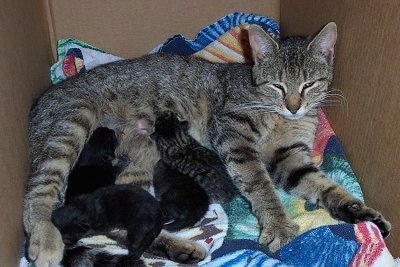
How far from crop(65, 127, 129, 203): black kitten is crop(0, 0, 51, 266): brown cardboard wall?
217mm

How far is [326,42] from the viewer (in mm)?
2369

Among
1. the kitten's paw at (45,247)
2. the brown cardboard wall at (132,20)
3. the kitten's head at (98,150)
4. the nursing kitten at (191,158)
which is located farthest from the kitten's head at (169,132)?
the brown cardboard wall at (132,20)

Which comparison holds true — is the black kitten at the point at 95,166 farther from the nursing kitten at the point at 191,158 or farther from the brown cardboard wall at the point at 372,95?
the brown cardboard wall at the point at 372,95

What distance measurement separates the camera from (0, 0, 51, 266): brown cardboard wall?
205 centimetres

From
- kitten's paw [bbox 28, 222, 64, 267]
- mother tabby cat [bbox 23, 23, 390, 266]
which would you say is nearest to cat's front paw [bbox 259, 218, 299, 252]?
mother tabby cat [bbox 23, 23, 390, 266]

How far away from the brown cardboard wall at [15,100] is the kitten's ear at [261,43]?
3.41ft

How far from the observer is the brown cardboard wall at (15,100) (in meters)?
2.05

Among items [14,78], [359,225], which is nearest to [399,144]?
[359,225]

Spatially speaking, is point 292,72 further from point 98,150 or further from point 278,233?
point 98,150

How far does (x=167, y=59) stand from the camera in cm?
279

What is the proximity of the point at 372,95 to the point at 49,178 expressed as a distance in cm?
131

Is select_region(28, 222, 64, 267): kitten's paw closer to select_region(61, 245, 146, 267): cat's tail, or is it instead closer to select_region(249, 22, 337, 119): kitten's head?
select_region(61, 245, 146, 267): cat's tail

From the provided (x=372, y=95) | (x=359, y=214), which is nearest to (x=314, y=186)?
(x=359, y=214)

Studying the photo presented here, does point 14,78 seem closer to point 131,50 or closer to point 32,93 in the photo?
point 32,93
